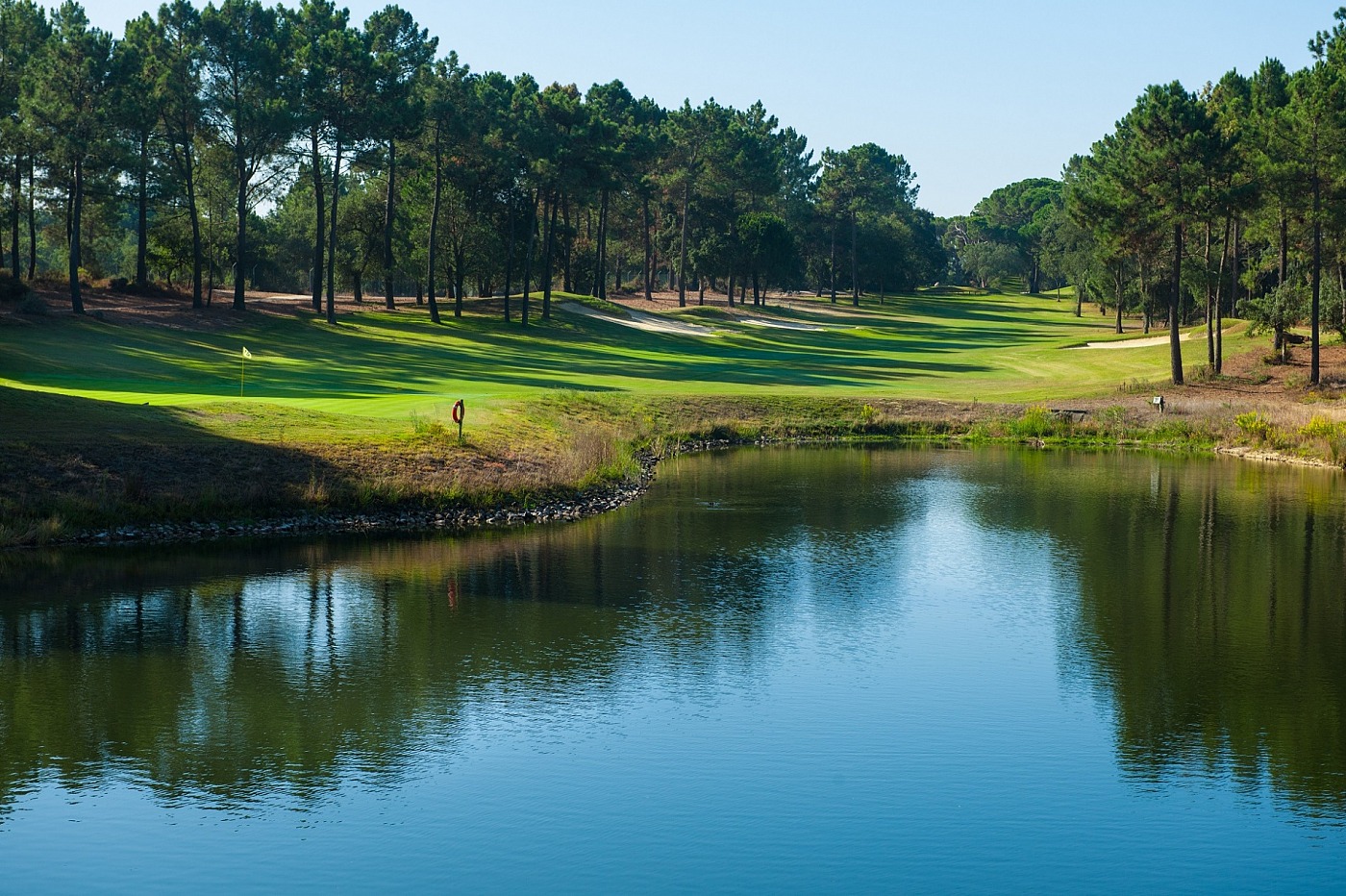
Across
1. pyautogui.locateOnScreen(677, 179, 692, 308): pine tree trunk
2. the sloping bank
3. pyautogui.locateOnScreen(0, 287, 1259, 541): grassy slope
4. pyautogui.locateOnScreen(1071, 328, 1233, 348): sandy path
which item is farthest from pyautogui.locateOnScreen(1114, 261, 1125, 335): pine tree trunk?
the sloping bank

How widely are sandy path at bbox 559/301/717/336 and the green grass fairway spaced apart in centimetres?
200

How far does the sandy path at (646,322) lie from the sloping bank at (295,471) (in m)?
49.5

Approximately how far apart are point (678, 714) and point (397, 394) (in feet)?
124

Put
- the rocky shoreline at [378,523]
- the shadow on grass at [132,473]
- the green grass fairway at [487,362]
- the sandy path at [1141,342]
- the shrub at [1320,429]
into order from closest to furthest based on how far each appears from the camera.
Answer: the shadow on grass at [132,473], the rocky shoreline at [378,523], the shrub at [1320,429], the green grass fairway at [487,362], the sandy path at [1141,342]

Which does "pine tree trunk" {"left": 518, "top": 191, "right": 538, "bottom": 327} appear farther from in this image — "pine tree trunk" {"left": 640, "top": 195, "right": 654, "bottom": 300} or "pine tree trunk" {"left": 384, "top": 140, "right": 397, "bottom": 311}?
"pine tree trunk" {"left": 640, "top": 195, "right": 654, "bottom": 300}

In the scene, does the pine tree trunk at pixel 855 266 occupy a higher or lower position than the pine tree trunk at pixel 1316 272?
higher

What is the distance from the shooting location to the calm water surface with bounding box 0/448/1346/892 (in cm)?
1602

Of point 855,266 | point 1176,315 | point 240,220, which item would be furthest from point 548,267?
point 855,266

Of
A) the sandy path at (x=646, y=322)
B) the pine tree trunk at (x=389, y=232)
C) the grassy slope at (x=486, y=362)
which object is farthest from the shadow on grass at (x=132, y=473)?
the sandy path at (x=646, y=322)

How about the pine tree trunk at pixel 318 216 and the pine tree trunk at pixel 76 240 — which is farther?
the pine tree trunk at pixel 318 216

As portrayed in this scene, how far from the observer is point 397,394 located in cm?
5650

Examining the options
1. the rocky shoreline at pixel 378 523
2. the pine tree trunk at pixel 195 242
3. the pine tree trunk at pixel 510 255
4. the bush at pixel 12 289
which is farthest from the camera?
the pine tree trunk at pixel 510 255

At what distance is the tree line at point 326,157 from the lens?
3002 inches

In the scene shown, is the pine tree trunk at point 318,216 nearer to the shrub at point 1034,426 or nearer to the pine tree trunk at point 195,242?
the pine tree trunk at point 195,242
